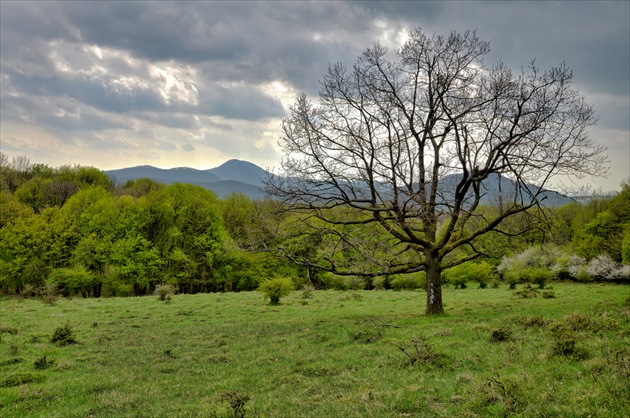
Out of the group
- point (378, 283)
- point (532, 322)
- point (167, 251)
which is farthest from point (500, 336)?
point (167, 251)

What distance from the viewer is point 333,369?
413 inches

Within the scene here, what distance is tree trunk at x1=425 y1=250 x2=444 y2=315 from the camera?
711 inches

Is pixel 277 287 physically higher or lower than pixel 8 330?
higher

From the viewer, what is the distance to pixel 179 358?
44.2 feet

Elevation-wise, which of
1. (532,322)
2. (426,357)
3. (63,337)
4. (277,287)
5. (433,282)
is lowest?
(63,337)

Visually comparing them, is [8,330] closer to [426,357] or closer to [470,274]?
[426,357]

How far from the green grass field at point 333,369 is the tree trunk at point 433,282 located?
1.32 meters

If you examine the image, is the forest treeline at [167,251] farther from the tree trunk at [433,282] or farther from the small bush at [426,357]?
the small bush at [426,357]

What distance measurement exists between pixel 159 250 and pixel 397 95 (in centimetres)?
3982

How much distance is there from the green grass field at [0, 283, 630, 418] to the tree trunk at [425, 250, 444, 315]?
1320 mm

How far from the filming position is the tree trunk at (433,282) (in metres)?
18.0

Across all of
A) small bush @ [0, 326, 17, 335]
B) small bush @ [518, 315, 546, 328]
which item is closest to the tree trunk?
small bush @ [518, 315, 546, 328]

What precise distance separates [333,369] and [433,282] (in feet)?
30.7

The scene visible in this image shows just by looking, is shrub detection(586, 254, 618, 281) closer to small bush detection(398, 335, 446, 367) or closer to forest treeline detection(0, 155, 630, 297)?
forest treeline detection(0, 155, 630, 297)
